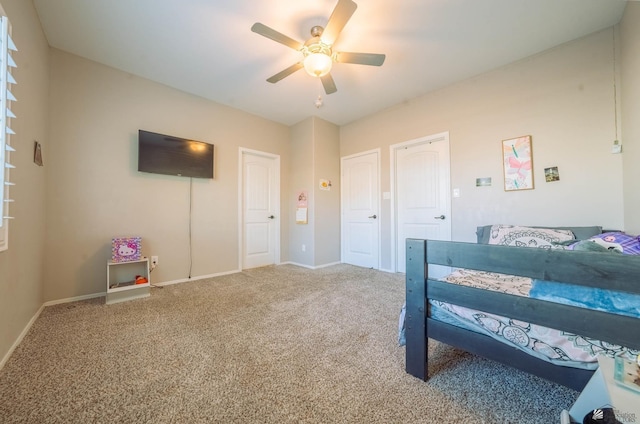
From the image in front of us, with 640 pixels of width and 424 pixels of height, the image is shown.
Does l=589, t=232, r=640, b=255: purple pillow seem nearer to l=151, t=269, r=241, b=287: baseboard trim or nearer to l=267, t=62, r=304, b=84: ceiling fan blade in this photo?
l=267, t=62, r=304, b=84: ceiling fan blade

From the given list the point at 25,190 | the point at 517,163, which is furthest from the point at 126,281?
the point at 517,163

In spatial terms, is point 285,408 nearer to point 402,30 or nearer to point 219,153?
point 402,30

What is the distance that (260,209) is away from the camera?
13.7ft

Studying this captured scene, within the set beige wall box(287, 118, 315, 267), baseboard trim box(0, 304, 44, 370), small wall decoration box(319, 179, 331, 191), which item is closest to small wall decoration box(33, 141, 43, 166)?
baseboard trim box(0, 304, 44, 370)

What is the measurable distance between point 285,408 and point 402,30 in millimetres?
2997

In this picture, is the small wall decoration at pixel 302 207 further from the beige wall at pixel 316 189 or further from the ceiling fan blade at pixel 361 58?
the ceiling fan blade at pixel 361 58

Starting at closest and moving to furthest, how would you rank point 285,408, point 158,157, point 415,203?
point 285,408, point 158,157, point 415,203

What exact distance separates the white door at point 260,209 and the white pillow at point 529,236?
327 centimetres

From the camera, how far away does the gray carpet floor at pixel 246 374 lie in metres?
1.08

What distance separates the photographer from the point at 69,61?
2.55 metres

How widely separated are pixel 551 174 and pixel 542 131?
18.7 inches

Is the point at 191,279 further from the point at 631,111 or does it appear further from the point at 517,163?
the point at 631,111

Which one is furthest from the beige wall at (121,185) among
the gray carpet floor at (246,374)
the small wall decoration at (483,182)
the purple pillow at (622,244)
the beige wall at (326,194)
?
the purple pillow at (622,244)

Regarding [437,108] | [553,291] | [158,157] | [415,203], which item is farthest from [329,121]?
[553,291]
